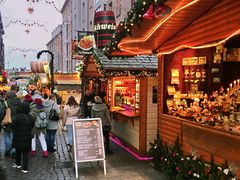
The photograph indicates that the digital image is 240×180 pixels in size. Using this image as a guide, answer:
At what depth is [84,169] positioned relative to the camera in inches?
342

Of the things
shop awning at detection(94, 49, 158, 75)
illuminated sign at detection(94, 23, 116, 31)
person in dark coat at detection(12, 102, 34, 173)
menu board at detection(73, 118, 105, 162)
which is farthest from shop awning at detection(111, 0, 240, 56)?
illuminated sign at detection(94, 23, 116, 31)

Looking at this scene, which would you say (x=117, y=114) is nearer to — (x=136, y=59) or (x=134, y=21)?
(x=136, y=59)

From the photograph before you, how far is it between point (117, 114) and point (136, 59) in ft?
6.85

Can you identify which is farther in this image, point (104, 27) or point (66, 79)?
point (66, 79)

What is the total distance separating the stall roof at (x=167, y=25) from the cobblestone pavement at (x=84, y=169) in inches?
123

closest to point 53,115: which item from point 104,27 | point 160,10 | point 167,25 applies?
point 167,25

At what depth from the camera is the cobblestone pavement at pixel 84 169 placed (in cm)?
797

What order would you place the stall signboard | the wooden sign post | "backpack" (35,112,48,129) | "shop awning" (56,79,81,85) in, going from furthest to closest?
1. "shop awning" (56,79,81,85)
2. the stall signboard
3. "backpack" (35,112,48,129)
4. the wooden sign post

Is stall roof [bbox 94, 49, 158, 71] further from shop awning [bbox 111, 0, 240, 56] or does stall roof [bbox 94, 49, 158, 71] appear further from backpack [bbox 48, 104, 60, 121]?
backpack [bbox 48, 104, 60, 121]

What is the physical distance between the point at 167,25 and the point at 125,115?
4.05m

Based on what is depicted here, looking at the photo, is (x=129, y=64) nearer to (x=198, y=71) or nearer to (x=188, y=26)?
(x=198, y=71)

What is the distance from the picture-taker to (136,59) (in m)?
11.2

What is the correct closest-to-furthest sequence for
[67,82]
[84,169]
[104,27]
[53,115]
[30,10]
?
[84,169] → [53,115] → [104,27] → [30,10] → [67,82]

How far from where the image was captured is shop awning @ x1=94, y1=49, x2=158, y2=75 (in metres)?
10.2
